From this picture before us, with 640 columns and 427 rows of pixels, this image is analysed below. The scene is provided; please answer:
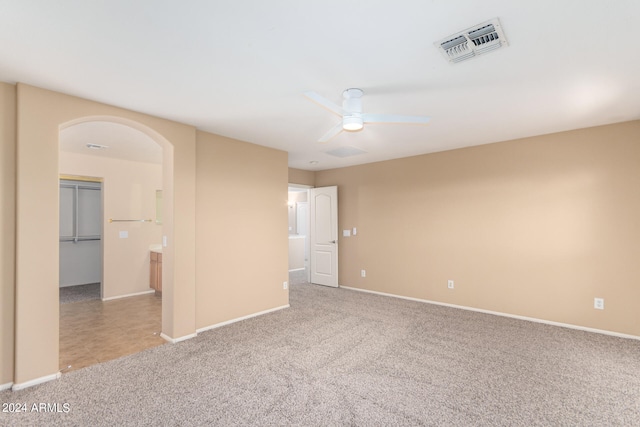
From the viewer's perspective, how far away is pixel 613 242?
376cm

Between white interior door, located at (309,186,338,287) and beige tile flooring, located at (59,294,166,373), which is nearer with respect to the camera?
beige tile flooring, located at (59,294,166,373)

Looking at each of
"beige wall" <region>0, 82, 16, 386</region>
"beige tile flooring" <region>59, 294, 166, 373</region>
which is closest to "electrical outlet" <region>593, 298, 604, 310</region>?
"beige tile flooring" <region>59, 294, 166, 373</region>

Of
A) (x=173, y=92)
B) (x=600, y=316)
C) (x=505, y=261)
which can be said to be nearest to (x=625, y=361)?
(x=600, y=316)

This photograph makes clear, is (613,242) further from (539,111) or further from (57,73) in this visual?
(57,73)

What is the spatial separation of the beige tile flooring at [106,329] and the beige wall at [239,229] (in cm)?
73

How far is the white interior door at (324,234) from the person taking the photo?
644cm

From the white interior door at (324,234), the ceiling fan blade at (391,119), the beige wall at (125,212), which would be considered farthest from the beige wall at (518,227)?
the beige wall at (125,212)

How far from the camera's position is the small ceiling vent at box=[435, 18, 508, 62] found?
1.91m

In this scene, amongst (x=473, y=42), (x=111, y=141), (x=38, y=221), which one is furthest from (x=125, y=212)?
(x=473, y=42)

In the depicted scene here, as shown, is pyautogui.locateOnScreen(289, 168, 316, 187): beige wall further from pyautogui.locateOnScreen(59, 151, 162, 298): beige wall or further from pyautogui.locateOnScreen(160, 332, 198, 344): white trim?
pyautogui.locateOnScreen(160, 332, 198, 344): white trim

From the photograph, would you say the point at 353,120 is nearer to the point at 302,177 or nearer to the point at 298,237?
the point at 302,177

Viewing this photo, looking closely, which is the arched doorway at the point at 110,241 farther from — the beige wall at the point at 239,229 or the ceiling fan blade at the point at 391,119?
the ceiling fan blade at the point at 391,119

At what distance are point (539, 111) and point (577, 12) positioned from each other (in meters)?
1.79

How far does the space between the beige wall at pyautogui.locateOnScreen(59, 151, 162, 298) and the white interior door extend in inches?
121
